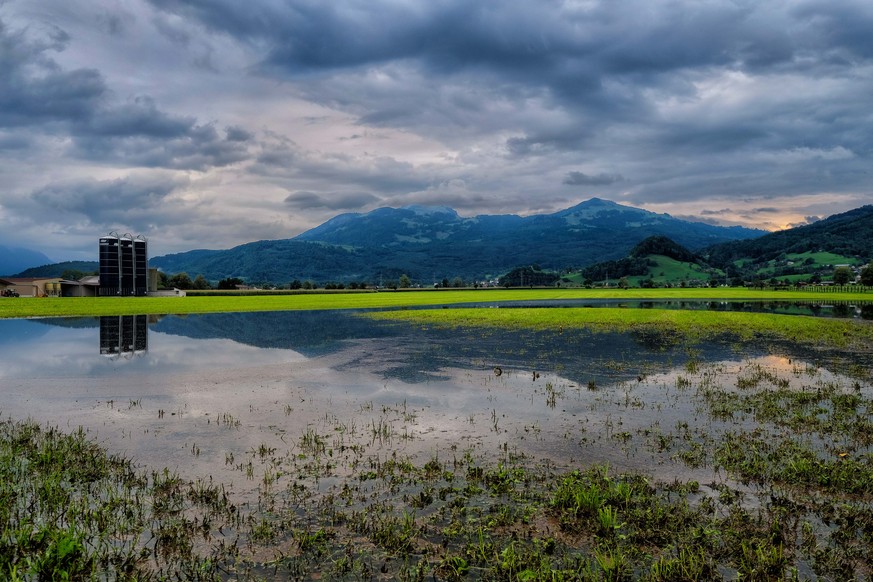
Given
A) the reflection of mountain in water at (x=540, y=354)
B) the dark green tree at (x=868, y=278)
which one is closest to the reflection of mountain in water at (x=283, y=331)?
the reflection of mountain in water at (x=540, y=354)

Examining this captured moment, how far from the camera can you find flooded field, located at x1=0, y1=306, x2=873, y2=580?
851 centimetres

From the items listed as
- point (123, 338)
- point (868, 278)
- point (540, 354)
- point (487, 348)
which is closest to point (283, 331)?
point (123, 338)

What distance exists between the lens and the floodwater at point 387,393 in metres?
14.3

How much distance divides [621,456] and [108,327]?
55.5 metres

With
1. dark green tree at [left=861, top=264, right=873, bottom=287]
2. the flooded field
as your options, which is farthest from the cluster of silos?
dark green tree at [left=861, top=264, right=873, bottom=287]

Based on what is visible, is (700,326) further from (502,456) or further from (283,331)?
(502,456)

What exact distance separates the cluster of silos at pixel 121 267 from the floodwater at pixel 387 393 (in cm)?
14179

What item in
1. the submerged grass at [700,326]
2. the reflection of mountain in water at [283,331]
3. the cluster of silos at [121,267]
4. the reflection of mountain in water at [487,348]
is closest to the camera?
the reflection of mountain in water at [487,348]

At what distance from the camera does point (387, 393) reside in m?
21.4

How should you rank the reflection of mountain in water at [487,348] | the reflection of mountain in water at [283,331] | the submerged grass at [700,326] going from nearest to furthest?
the reflection of mountain in water at [487,348]
the reflection of mountain in water at [283,331]
the submerged grass at [700,326]

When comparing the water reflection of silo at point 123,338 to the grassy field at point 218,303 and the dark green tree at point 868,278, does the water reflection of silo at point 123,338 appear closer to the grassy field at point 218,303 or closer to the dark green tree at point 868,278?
the grassy field at point 218,303

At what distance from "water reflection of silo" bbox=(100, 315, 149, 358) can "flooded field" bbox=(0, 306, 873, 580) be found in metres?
4.43

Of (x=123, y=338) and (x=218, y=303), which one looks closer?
(x=123, y=338)

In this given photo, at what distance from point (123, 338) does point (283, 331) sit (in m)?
13.1
